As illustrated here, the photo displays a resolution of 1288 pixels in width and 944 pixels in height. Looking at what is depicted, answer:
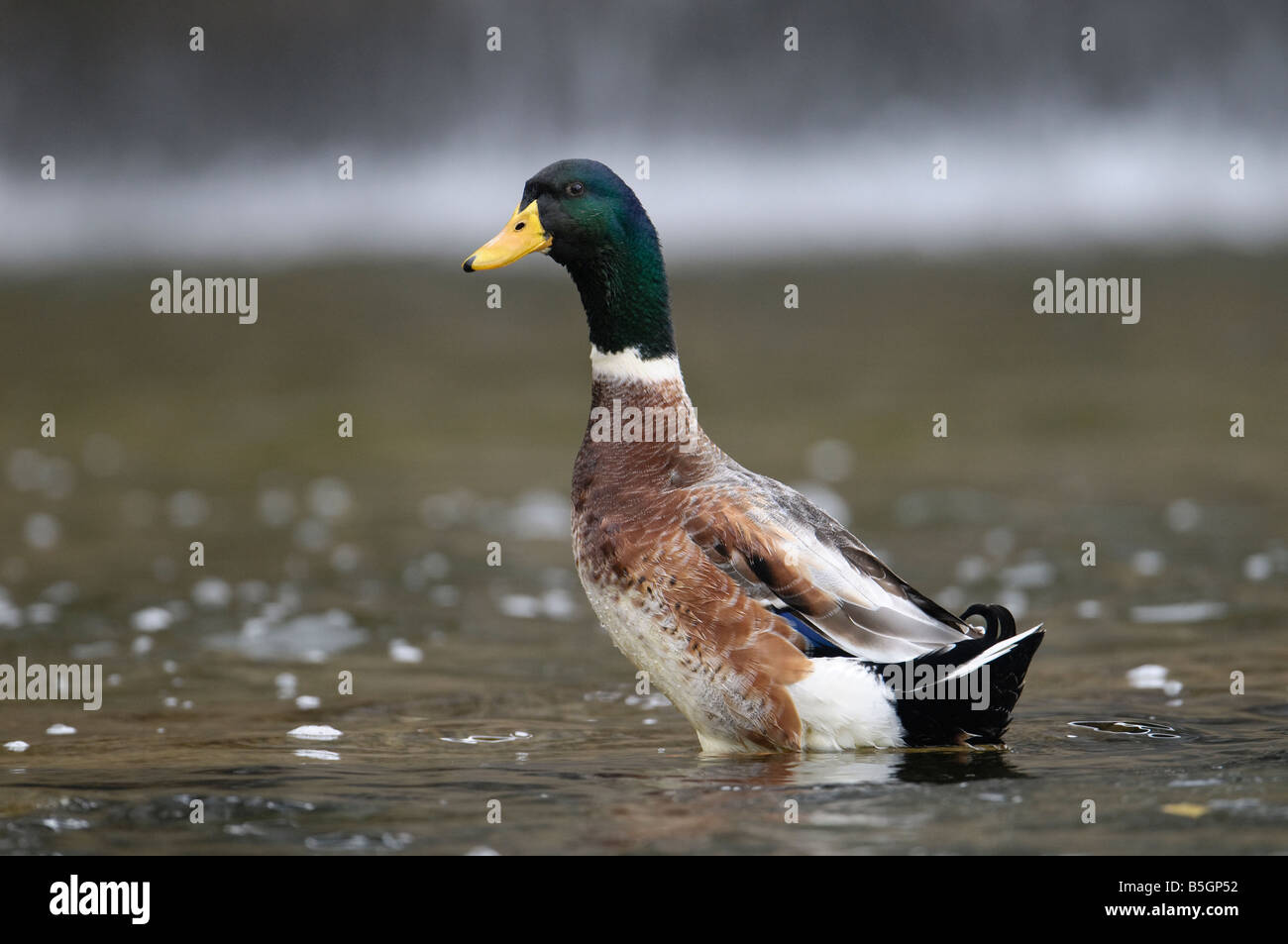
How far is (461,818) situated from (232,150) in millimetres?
24133

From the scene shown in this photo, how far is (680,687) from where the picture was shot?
6227 mm

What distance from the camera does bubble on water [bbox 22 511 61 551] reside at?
37.1 ft

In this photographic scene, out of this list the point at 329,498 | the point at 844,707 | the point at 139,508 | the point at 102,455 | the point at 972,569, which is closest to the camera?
the point at 844,707

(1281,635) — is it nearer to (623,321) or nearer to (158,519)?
(623,321)

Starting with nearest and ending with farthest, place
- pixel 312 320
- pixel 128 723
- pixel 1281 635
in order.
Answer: pixel 128 723
pixel 1281 635
pixel 312 320

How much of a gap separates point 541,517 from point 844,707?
6350mm

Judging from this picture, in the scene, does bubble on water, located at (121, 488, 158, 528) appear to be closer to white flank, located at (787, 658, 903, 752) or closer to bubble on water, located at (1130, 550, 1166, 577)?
bubble on water, located at (1130, 550, 1166, 577)

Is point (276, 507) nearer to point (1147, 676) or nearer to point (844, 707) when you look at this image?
point (1147, 676)

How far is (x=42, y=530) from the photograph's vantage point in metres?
11.7

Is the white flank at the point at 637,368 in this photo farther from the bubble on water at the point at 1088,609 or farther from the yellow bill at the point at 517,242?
the bubble on water at the point at 1088,609

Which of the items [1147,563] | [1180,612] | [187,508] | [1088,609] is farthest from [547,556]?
[1180,612]

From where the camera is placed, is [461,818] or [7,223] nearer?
[461,818]

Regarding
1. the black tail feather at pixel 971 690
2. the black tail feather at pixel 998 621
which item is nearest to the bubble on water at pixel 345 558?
the black tail feather at pixel 971 690
